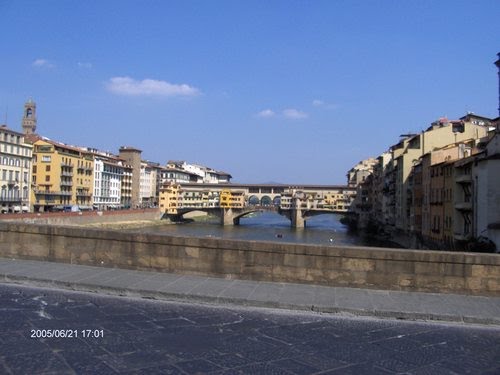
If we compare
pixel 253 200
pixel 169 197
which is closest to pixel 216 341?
pixel 169 197

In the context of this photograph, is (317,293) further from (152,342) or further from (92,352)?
(92,352)

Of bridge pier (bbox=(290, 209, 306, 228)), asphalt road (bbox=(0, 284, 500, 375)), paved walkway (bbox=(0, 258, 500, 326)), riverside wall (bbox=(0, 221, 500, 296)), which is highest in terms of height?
riverside wall (bbox=(0, 221, 500, 296))

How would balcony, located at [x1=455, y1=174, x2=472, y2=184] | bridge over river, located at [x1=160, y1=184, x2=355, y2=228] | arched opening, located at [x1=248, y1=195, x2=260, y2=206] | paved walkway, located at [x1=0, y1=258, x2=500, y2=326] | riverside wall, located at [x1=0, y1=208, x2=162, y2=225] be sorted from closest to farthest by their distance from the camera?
paved walkway, located at [x1=0, y1=258, x2=500, y2=326] < balcony, located at [x1=455, y1=174, x2=472, y2=184] < riverside wall, located at [x1=0, y1=208, x2=162, y2=225] < bridge over river, located at [x1=160, y1=184, x2=355, y2=228] < arched opening, located at [x1=248, y1=195, x2=260, y2=206]

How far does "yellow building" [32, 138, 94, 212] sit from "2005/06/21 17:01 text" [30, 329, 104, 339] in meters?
96.8

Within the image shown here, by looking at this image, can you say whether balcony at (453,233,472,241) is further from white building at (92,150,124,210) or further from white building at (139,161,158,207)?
white building at (139,161,158,207)

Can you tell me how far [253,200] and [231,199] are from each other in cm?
4051

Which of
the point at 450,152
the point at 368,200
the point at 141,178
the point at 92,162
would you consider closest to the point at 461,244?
the point at 450,152

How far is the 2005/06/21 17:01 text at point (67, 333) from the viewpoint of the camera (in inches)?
263

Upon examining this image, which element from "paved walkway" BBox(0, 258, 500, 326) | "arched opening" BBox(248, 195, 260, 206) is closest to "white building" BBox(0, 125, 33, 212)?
"paved walkway" BBox(0, 258, 500, 326)

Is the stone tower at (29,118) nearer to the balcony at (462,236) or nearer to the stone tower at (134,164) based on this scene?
the stone tower at (134,164)

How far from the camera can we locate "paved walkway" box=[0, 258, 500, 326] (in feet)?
28.1

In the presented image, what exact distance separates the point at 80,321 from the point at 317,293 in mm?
4272

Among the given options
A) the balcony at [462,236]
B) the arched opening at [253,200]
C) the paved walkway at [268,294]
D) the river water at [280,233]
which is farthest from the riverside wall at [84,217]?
the arched opening at [253,200]

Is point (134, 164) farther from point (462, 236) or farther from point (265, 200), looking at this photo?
point (462, 236)
